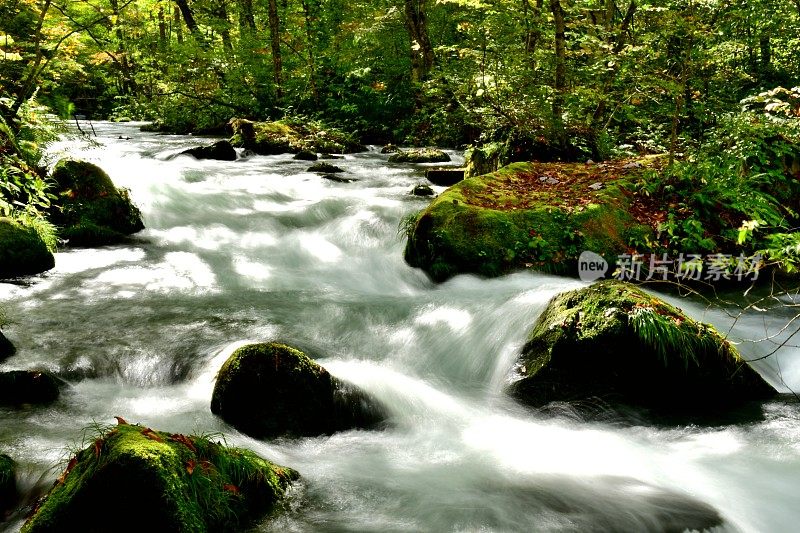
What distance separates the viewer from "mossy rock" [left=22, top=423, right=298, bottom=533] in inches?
99.6

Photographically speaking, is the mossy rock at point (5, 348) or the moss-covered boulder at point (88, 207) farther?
the moss-covered boulder at point (88, 207)

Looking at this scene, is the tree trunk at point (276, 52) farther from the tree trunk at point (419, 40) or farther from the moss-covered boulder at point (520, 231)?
the moss-covered boulder at point (520, 231)

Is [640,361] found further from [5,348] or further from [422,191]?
[422,191]

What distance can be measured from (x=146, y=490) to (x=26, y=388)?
8.21 feet

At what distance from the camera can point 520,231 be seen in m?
7.11

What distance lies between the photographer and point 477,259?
693 cm

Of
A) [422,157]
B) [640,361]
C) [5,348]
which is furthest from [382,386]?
[422,157]

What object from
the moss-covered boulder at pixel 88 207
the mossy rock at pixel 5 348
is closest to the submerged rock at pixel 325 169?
the moss-covered boulder at pixel 88 207

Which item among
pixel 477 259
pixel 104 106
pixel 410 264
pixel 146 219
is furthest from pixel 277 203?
pixel 104 106

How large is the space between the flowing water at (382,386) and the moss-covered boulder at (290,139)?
675cm

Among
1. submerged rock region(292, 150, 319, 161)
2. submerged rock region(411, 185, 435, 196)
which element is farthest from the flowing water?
submerged rock region(292, 150, 319, 161)

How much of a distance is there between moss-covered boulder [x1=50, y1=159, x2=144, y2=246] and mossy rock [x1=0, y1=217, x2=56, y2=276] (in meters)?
1.15

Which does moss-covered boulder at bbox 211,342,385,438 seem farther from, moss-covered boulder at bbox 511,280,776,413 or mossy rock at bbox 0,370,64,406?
moss-covered boulder at bbox 511,280,776,413

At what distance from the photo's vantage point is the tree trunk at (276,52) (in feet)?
63.1
